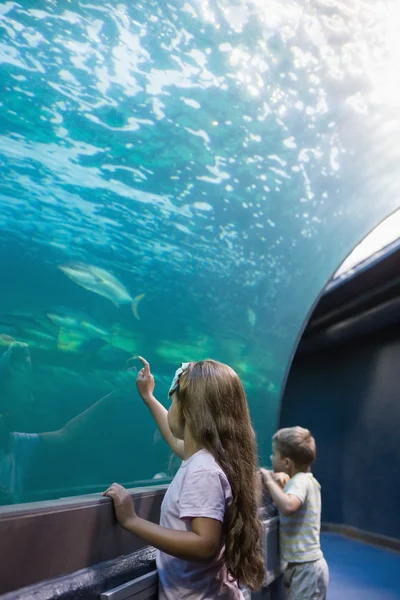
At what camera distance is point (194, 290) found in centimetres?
459

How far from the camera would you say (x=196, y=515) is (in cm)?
123

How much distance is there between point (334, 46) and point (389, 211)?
1.68m

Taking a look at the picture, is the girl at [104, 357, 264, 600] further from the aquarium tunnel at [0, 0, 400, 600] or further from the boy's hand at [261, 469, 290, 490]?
the boy's hand at [261, 469, 290, 490]

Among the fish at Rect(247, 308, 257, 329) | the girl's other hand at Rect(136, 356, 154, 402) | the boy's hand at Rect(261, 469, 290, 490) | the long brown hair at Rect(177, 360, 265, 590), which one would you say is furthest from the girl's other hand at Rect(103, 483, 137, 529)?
the fish at Rect(247, 308, 257, 329)

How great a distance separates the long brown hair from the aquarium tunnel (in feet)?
1.12

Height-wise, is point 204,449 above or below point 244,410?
below

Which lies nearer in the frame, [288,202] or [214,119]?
[214,119]

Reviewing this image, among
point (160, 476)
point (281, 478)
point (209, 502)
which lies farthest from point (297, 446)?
point (209, 502)

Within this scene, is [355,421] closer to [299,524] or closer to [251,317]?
[251,317]

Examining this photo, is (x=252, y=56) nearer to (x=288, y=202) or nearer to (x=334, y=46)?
(x=334, y=46)

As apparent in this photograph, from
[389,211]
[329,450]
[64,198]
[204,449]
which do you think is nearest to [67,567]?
[204,449]

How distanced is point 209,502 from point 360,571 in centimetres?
576

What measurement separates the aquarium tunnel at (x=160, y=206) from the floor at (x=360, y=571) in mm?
64

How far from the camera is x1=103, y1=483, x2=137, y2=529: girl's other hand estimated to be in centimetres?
142
